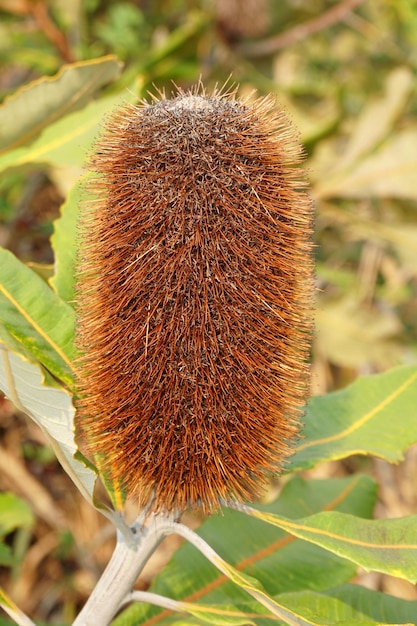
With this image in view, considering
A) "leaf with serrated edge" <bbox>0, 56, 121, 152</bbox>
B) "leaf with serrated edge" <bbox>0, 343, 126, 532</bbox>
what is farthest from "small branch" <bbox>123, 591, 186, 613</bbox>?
"leaf with serrated edge" <bbox>0, 56, 121, 152</bbox>

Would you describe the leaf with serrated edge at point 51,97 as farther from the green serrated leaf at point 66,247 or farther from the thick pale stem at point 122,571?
the thick pale stem at point 122,571

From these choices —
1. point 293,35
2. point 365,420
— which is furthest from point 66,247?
point 293,35

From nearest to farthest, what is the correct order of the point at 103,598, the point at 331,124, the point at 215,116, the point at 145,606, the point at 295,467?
the point at 215,116 < the point at 103,598 < the point at 295,467 < the point at 145,606 < the point at 331,124

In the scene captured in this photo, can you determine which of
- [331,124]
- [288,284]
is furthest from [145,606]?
[331,124]

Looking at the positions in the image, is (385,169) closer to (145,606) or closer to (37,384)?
(145,606)

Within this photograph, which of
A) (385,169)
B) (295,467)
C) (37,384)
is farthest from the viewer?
(385,169)

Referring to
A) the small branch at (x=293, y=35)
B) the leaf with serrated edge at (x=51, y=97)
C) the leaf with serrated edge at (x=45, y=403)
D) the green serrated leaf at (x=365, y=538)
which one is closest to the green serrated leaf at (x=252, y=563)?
the green serrated leaf at (x=365, y=538)

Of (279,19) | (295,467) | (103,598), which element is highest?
(279,19)
